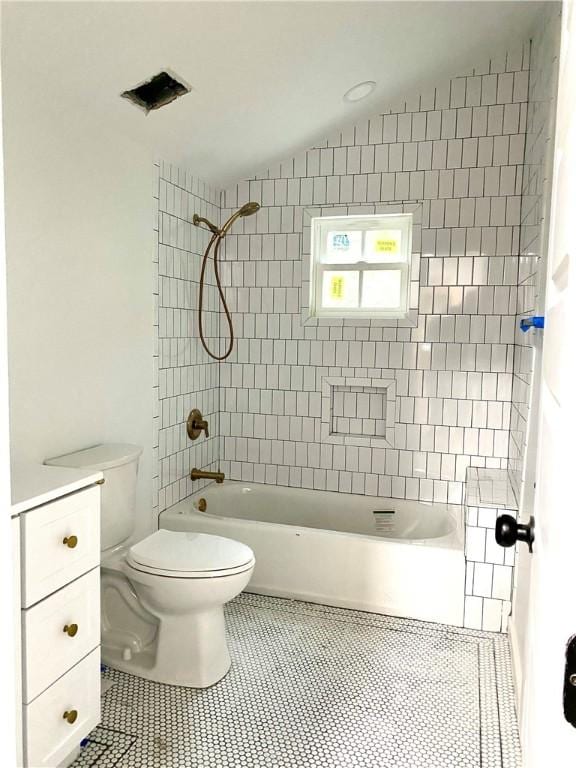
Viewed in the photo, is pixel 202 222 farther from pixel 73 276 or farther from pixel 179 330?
pixel 73 276

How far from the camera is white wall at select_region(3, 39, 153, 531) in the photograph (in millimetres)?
2051

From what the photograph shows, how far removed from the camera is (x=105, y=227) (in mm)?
2514

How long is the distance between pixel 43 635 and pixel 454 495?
2.34 metres

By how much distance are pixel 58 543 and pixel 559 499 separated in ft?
4.61

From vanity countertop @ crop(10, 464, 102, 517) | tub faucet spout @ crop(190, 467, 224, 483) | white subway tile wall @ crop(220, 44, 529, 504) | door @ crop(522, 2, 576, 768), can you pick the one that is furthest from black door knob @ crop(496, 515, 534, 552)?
tub faucet spout @ crop(190, 467, 224, 483)

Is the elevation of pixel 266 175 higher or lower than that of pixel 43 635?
higher

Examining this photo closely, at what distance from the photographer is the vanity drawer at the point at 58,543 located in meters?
1.55

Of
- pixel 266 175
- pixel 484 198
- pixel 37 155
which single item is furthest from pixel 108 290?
pixel 484 198

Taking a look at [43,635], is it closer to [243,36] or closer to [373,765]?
[373,765]

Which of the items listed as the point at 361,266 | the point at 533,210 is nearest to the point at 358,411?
the point at 361,266

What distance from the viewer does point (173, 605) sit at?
7.20 ft

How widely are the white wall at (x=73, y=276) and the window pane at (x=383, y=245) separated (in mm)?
1311

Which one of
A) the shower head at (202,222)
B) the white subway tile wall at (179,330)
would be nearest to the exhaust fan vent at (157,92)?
the white subway tile wall at (179,330)

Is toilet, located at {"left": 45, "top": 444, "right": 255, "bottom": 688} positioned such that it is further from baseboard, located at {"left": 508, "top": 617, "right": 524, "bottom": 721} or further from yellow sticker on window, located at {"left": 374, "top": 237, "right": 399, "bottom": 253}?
yellow sticker on window, located at {"left": 374, "top": 237, "right": 399, "bottom": 253}
